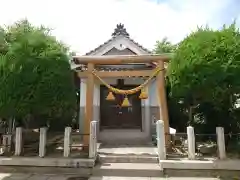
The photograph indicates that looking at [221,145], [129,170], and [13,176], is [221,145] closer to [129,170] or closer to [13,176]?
[129,170]

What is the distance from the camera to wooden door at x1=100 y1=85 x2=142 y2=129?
43.9ft

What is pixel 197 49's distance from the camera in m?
8.18

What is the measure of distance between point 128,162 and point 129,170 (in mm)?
813

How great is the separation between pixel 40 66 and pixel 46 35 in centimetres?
158

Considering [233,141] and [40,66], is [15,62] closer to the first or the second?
[40,66]

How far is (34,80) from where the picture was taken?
817 centimetres

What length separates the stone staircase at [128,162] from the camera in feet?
25.5

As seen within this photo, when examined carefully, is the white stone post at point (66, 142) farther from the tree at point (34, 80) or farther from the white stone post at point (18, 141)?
the white stone post at point (18, 141)

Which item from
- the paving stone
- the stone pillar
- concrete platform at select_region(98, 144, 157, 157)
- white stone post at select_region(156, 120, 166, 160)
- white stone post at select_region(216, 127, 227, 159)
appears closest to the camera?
the paving stone

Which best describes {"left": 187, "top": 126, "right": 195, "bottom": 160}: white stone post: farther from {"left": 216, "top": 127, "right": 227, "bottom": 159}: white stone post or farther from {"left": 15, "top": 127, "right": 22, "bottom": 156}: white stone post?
{"left": 15, "top": 127, "right": 22, "bottom": 156}: white stone post

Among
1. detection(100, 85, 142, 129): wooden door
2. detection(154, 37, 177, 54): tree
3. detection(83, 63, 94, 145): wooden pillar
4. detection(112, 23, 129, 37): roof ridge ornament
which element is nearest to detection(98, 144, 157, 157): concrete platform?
detection(83, 63, 94, 145): wooden pillar

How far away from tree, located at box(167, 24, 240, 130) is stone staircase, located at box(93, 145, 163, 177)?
2506 millimetres

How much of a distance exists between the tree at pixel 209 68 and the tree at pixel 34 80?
393cm

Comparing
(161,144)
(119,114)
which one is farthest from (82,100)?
(161,144)
